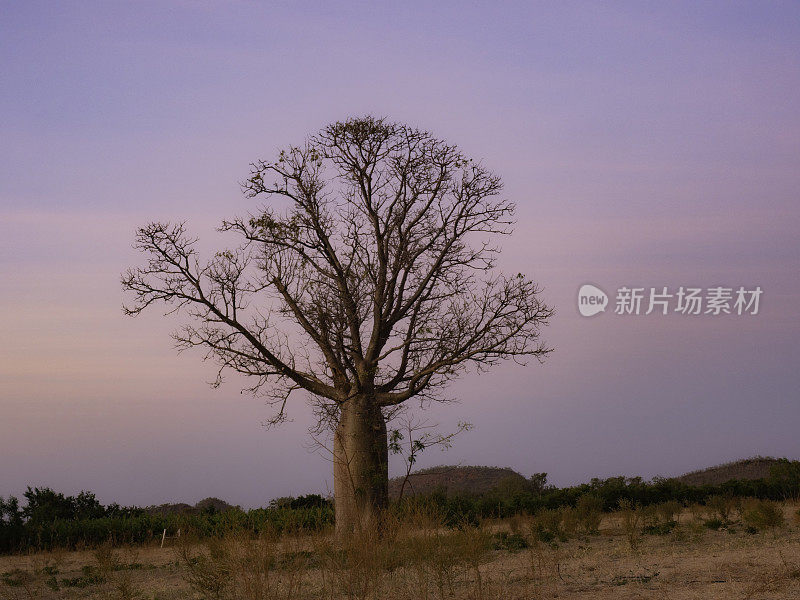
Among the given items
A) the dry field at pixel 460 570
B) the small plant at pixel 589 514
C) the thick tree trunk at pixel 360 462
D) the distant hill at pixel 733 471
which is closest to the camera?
the dry field at pixel 460 570

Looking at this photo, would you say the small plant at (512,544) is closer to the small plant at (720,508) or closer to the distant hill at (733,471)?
the small plant at (720,508)

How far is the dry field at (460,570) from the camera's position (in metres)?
8.02

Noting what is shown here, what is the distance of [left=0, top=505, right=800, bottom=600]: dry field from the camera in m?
8.02

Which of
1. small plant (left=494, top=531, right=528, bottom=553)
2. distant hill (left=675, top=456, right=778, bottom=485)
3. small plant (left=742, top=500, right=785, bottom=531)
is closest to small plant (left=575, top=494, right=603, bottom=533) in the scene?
small plant (left=494, top=531, right=528, bottom=553)

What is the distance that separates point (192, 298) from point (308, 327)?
2.08 meters

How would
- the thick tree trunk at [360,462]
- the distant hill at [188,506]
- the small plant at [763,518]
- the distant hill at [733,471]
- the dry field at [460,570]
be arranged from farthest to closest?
1. the distant hill at [733,471]
2. the distant hill at [188,506]
3. the thick tree trunk at [360,462]
4. the small plant at [763,518]
5. the dry field at [460,570]

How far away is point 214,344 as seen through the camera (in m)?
14.2

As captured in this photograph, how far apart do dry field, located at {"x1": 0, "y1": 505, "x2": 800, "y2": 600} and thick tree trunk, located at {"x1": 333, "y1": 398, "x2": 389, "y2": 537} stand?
45.6 inches

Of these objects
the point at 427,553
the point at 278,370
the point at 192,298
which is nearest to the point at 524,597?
the point at 427,553

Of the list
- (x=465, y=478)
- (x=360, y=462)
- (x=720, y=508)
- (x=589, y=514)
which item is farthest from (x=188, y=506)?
(x=720, y=508)

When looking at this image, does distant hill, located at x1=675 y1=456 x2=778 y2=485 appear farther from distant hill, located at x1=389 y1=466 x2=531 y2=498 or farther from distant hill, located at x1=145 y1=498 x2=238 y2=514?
distant hill, located at x1=145 y1=498 x2=238 y2=514

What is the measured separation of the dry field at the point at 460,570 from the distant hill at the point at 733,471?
13.9 metres

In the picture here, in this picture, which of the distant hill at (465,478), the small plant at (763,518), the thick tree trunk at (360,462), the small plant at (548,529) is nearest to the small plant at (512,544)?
the small plant at (548,529)

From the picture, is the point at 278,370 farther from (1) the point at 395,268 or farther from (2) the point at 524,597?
(2) the point at 524,597
